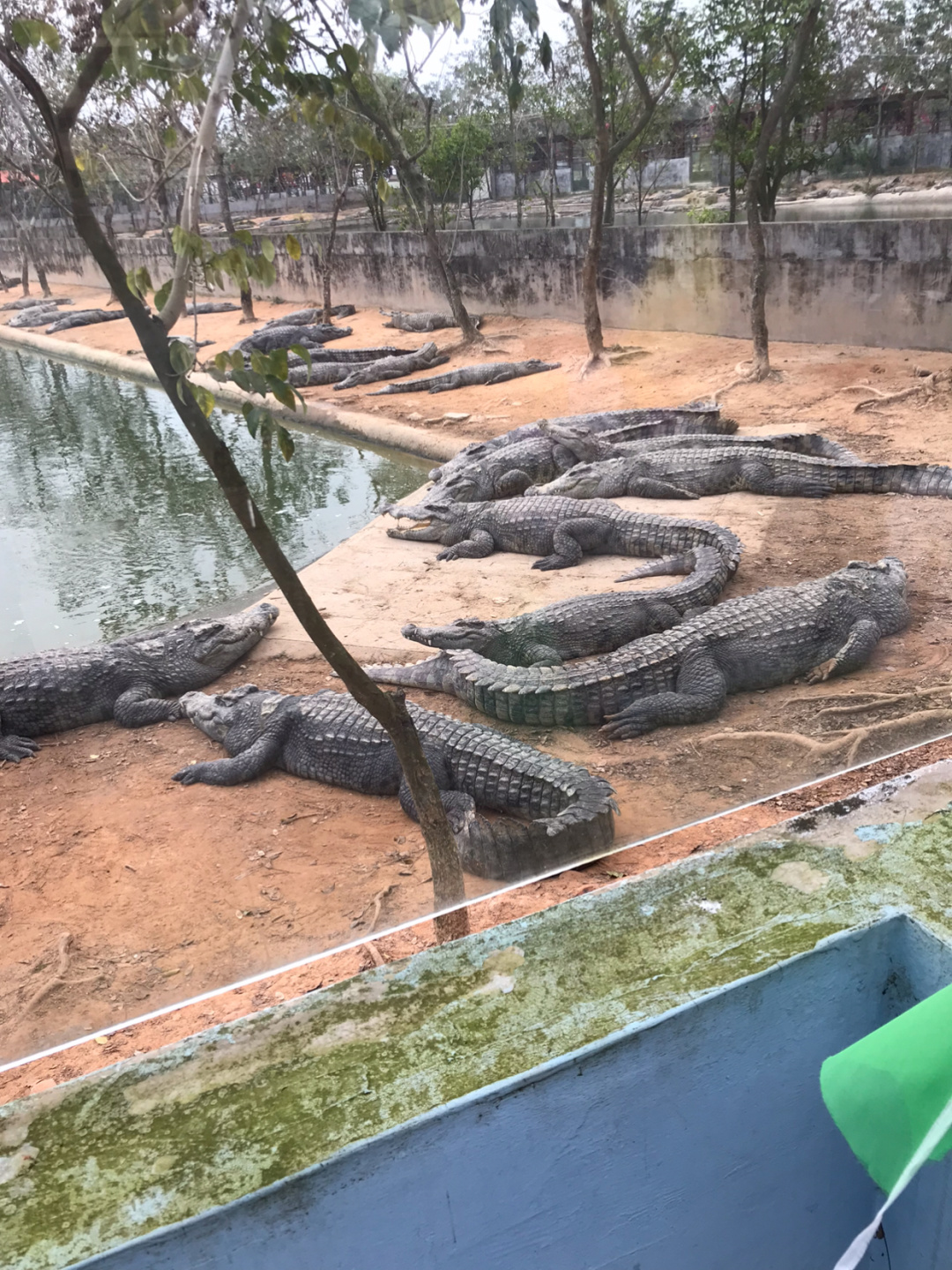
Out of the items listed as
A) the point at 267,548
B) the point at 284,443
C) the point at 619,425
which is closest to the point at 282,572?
the point at 267,548

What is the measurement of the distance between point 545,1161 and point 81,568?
134 cm

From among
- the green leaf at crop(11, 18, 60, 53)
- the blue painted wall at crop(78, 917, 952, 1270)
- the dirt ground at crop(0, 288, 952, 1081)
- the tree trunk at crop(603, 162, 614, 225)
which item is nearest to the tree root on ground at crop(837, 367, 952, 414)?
the dirt ground at crop(0, 288, 952, 1081)

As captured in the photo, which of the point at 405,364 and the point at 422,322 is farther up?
the point at 422,322

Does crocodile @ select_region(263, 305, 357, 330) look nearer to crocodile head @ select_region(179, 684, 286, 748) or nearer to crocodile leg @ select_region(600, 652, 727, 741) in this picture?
crocodile head @ select_region(179, 684, 286, 748)

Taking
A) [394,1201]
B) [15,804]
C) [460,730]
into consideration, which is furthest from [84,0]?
[394,1201]

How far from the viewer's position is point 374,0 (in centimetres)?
128

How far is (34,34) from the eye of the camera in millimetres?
1135

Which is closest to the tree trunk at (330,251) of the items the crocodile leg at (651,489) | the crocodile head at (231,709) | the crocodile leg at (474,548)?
the crocodile leg at (474,548)

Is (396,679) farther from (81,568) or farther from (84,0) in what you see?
(84,0)

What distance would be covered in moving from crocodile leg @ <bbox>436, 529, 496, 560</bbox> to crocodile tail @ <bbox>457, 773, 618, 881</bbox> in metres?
0.66

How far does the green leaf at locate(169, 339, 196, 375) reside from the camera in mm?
1248

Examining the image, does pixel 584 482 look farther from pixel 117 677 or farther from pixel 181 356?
pixel 181 356

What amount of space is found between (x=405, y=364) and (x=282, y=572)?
1228 millimetres

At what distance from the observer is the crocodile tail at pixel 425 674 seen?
183 cm
